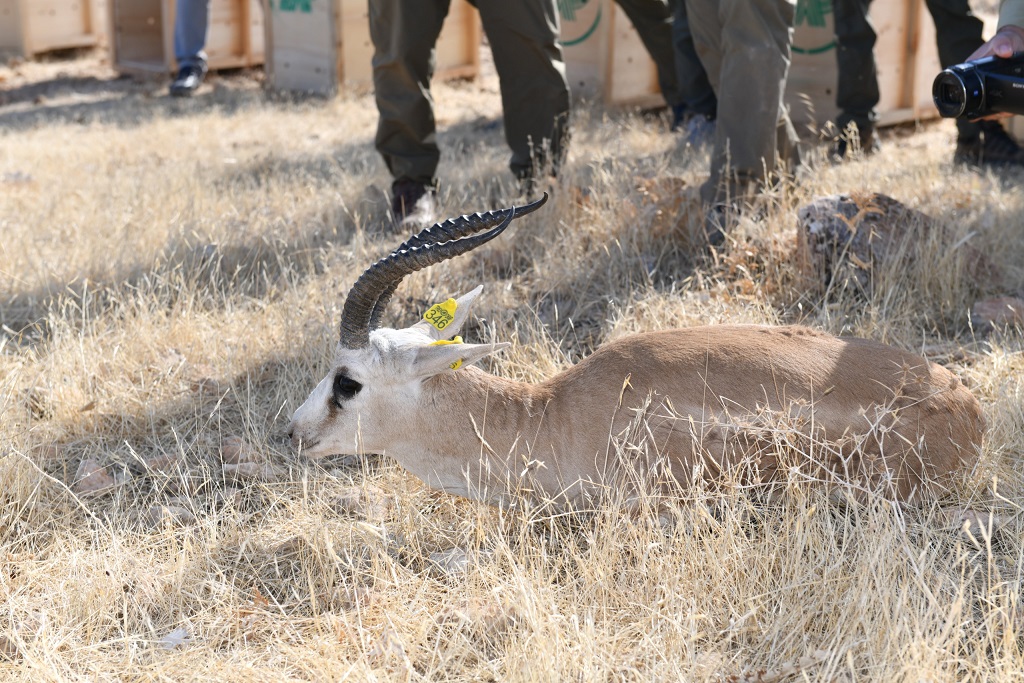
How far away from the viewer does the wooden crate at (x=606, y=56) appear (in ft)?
26.8

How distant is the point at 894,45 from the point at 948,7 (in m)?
1.19

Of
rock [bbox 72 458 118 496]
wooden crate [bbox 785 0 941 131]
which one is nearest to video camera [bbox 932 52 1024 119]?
rock [bbox 72 458 118 496]

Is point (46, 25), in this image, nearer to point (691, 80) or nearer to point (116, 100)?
point (116, 100)

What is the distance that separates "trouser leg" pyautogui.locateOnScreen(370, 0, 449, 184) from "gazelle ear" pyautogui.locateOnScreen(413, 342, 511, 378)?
2.95 m

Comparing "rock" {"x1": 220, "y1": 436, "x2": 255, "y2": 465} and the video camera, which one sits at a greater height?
the video camera

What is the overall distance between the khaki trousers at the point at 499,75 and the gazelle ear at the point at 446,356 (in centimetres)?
279

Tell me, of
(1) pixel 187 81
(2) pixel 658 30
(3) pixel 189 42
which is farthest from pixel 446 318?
(3) pixel 189 42

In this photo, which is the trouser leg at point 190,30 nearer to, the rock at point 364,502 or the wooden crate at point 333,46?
the wooden crate at point 333,46

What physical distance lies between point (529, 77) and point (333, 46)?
4.11 metres

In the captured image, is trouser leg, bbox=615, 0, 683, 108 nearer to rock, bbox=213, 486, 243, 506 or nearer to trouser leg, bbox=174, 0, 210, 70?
trouser leg, bbox=174, 0, 210, 70

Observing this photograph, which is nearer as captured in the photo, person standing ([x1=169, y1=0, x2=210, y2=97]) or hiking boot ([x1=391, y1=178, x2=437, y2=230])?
hiking boot ([x1=391, y1=178, x2=437, y2=230])

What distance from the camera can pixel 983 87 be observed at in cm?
345

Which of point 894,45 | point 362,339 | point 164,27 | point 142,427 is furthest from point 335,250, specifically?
point 164,27

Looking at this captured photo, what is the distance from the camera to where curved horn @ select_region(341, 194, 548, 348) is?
2908 mm
